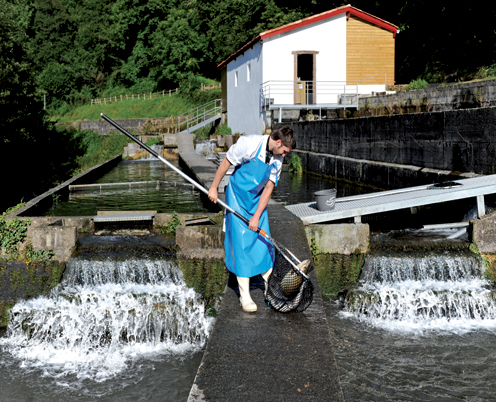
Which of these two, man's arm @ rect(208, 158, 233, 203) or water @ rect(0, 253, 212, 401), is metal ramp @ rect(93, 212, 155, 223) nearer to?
water @ rect(0, 253, 212, 401)

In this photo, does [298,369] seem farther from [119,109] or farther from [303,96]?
[119,109]

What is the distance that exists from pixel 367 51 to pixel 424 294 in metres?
23.0

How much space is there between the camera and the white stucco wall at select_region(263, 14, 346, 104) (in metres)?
26.4

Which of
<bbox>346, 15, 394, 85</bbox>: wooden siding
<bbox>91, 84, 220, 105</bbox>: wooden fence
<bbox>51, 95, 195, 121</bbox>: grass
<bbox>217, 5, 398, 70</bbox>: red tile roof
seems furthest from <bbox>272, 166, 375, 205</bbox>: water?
<bbox>91, 84, 220, 105</bbox>: wooden fence

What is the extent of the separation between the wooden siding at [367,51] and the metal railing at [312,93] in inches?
14.8

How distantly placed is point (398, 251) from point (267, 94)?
1882 centimetres

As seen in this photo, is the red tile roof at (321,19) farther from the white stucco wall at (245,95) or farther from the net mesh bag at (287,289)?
the net mesh bag at (287,289)

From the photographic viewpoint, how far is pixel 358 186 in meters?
15.7

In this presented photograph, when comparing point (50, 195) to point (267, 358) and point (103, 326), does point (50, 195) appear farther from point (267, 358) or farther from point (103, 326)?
point (267, 358)

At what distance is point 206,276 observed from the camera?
307 inches

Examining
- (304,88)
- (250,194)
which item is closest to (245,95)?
(304,88)

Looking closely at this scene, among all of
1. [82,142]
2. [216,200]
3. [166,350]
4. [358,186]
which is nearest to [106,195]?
[358,186]

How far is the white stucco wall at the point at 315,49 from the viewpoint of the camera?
26.4m

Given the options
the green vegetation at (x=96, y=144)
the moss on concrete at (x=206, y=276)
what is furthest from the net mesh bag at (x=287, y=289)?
the green vegetation at (x=96, y=144)
